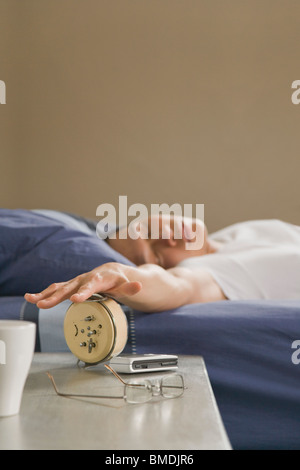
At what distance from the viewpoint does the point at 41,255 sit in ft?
4.29

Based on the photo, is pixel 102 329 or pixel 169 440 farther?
pixel 102 329

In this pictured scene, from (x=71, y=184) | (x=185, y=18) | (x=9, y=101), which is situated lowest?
(x=71, y=184)

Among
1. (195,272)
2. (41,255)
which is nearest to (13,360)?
(41,255)

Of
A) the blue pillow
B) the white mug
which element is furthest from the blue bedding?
the white mug

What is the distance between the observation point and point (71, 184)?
106 inches

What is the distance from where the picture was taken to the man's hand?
32.7 inches

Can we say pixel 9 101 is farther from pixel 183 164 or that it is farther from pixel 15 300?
pixel 15 300

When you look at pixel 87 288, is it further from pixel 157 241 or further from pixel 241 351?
pixel 157 241

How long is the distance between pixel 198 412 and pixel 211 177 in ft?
7.01

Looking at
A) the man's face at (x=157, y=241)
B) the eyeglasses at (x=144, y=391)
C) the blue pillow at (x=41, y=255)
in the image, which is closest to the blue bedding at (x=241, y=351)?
the blue pillow at (x=41, y=255)

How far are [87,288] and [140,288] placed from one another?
8 centimetres

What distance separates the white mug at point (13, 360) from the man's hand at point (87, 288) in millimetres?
189

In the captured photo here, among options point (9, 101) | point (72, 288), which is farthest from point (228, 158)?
point (72, 288)

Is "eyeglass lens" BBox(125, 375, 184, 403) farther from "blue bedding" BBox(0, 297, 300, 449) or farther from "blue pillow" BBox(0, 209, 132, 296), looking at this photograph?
"blue pillow" BBox(0, 209, 132, 296)
